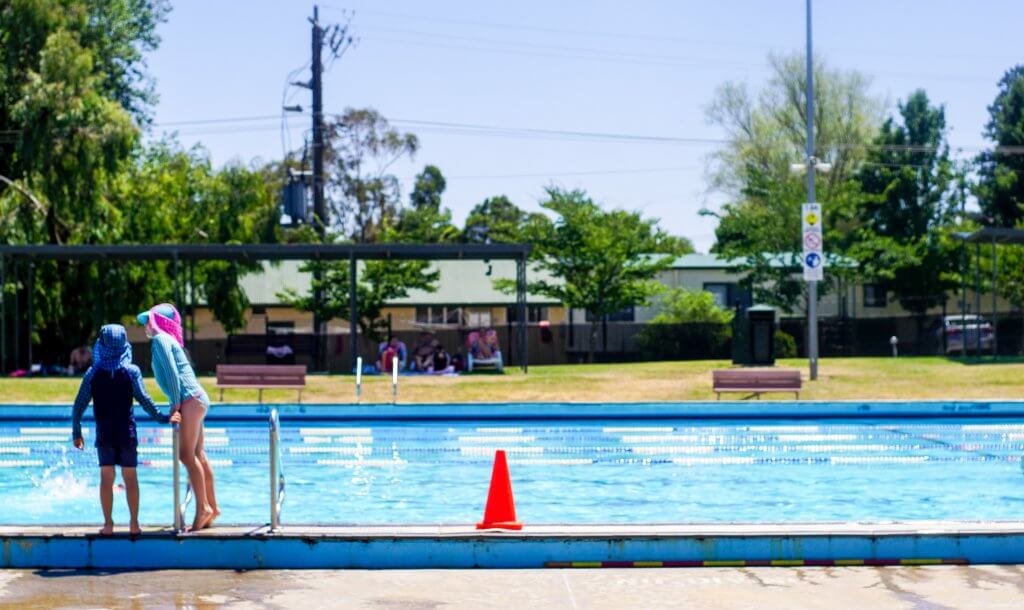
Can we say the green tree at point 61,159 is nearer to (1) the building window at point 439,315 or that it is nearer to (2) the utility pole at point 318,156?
(2) the utility pole at point 318,156

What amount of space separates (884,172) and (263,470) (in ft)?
140

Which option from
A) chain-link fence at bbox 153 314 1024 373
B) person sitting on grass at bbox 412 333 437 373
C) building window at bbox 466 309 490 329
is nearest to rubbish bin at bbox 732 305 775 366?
person sitting on grass at bbox 412 333 437 373

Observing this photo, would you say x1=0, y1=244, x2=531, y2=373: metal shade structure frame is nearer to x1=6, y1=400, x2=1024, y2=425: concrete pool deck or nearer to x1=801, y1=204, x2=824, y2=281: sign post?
x1=801, y1=204, x2=824, y2=281: sign post

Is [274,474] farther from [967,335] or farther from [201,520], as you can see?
[967,335]

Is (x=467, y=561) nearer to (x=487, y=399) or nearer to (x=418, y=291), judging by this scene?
A: (x=487, y=399)

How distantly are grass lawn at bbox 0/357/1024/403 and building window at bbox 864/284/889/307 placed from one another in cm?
1914

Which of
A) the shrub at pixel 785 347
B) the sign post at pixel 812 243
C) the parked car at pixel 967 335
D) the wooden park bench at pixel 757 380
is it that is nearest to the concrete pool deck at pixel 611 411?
the wooden park bench at pixel 757 380

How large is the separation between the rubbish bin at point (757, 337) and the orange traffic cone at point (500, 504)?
2112 cm

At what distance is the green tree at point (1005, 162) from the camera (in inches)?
2361

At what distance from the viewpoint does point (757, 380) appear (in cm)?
2130

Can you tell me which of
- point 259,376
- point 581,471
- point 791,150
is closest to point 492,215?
point 791,150

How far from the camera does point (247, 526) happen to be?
8.86 meters

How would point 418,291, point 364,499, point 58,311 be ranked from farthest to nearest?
1. point 418,291
2. point 58,311
3. point 364,499

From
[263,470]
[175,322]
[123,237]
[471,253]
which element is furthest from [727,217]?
[175,322]
